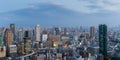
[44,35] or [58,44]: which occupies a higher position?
[44,35]

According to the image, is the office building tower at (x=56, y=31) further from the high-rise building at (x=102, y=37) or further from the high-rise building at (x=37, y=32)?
the high-rise building at (x=102, y=37)

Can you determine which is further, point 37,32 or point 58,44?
point 37,32

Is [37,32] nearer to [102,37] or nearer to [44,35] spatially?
[44,35]

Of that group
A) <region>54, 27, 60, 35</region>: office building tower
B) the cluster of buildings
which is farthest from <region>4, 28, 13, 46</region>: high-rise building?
<region>54, 27, 60, 35</region>: office building tower

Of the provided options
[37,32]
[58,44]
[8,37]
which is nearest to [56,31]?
[37,32]

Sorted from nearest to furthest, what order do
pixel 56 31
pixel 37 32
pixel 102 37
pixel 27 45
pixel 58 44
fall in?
pixel 102 37 < pixel 27 45 < pixel 58 44 < pixel 37 32 < pixel 56 31

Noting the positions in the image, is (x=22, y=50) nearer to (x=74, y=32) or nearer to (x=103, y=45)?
(x=103, y=45)

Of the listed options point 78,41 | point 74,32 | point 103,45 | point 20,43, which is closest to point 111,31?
point 103,45

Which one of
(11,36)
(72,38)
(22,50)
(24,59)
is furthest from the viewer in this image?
(72,38)

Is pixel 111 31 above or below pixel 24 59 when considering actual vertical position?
above
